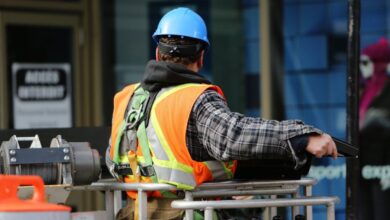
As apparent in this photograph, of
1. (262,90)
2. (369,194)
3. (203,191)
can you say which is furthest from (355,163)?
(262,90)

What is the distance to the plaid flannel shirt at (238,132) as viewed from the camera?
3.41 meters

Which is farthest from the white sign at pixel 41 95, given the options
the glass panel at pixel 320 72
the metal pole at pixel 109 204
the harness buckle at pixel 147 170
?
the harness buckle at pixel 147 170

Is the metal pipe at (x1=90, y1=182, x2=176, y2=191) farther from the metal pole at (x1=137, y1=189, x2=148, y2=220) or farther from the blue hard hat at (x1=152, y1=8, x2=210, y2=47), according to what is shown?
the blue hard hat at (x1=152, y1=8, x2=210, y2=47)

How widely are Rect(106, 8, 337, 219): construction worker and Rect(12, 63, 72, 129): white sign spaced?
4360mm

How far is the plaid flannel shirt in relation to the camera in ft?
11.2

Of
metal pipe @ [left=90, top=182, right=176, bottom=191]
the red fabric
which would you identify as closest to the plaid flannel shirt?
metal pipe @ [left=90, top=182, right=176, bottom=191]

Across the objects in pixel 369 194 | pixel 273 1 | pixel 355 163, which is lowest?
pixel 369 194

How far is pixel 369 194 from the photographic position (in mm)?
7000

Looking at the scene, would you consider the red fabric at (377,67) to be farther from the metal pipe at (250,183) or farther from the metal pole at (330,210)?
the metal pole at (330,210)

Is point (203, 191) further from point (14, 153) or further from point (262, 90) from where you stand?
point (262, 90)

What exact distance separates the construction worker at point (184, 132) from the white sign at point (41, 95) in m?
4.36

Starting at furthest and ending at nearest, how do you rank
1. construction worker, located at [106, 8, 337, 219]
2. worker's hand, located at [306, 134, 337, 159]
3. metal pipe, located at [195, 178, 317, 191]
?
metal pipe, located at [195, 178, 317, 191], construction worker, located at [106, 8, 337, 219], worker's hand, located at [306, 134, 337, 159]

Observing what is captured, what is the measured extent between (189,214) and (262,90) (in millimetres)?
4284

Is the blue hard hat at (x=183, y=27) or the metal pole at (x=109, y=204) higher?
the blue hard hat at (x=183, y=27)
